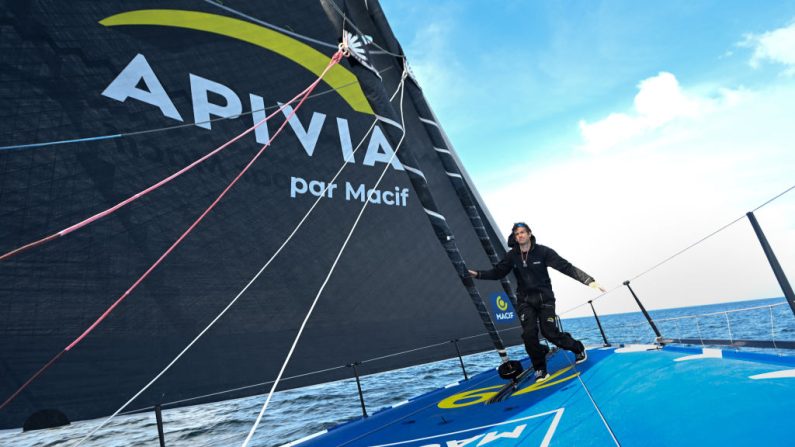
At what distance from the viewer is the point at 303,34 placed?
511 centimetres

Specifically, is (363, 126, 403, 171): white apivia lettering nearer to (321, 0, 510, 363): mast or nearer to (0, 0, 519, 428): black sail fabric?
(0, 0, 519, 428): black sail fabric

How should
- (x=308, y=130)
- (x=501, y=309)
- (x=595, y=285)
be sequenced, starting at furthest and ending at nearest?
(x=501, y=309)
(x=308, y=130)
(x=595, y=285)

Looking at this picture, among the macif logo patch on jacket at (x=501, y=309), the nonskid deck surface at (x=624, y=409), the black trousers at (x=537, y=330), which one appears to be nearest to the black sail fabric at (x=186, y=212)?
the macif logo patch on jacket at (x=501, y=309)

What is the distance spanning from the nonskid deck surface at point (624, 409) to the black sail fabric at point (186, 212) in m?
1.31

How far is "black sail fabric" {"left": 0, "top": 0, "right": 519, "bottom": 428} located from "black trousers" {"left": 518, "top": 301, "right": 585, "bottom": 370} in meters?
1.90

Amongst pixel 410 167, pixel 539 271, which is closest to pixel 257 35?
pixel 410 167

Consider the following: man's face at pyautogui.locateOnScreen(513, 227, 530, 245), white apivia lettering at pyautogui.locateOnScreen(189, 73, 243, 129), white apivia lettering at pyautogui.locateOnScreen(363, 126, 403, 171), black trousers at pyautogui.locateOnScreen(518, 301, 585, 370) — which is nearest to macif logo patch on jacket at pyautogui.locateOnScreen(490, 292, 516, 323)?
white apivia lettering at pyautogui.locateOnScreen(363, 126, 403, 171)

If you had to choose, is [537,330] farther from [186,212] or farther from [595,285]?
[186,212]

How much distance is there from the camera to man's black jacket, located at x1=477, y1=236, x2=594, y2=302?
3.55m

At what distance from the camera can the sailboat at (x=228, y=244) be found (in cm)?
296

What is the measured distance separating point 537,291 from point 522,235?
482mm

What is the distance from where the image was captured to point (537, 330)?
3.49 m

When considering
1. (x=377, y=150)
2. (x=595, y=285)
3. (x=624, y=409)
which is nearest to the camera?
(x=624, y=409)

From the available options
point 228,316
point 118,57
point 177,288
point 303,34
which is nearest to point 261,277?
point 228,316
